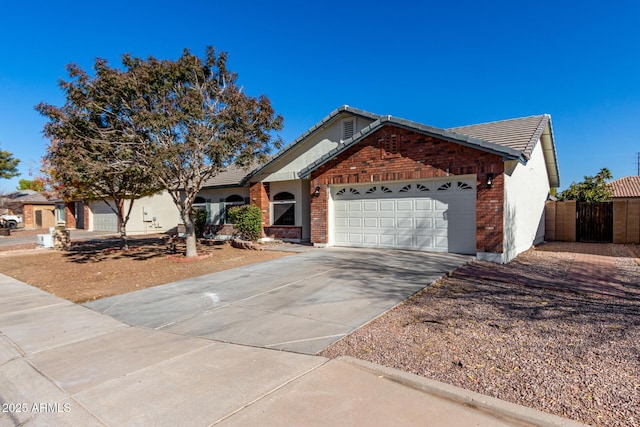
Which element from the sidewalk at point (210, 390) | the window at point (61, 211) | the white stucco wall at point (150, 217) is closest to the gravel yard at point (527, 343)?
the sidewalk at point (210, 390)

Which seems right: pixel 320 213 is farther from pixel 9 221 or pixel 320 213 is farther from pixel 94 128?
pixel 9 221

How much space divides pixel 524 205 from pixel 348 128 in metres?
7.47

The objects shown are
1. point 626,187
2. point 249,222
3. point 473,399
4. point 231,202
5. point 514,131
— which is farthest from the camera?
point 626,187

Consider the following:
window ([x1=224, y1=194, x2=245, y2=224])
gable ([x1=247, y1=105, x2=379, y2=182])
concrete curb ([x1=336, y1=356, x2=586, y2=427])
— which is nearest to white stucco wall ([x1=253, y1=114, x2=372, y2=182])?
gable ([x1=247, y1=105, x2=379, y2=182])

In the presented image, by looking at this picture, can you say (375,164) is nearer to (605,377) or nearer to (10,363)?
(605,377)

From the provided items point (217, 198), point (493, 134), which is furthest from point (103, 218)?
point (493, 134)

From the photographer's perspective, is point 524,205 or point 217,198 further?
point 217,198

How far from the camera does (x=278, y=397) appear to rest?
10.9 feet

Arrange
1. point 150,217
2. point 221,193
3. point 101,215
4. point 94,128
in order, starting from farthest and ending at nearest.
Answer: point 101,215 < point 150,217 < point 221,193 < point 94,128

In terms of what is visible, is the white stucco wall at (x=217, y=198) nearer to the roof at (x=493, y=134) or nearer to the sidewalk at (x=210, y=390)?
the roof at (x=493, y=134)

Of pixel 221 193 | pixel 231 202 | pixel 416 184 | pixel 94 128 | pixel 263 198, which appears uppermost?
pixel 94 128

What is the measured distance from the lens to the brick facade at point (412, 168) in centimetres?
1034

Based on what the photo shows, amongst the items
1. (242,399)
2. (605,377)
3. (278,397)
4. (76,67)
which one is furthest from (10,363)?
(76,67)

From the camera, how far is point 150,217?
2662cm
